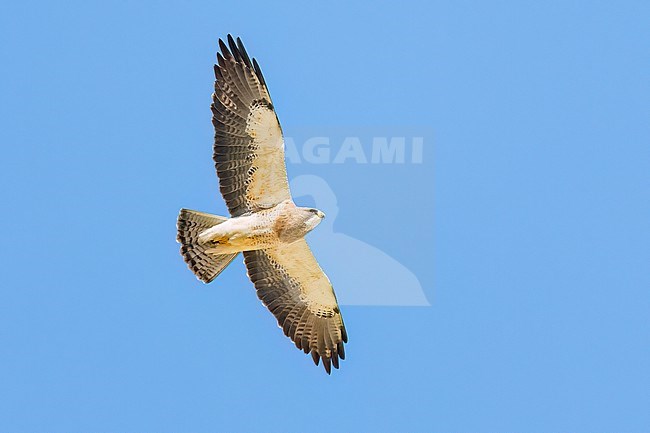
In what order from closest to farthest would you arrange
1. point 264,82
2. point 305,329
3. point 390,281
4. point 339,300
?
point 264,82
point 305,329
point 339,300
point 390,281

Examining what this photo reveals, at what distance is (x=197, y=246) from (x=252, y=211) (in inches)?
25.6

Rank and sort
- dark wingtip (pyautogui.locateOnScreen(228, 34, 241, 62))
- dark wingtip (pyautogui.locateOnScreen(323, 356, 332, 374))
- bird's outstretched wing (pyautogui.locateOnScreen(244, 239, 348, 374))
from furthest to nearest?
1. dark wingtip (pyautogui.locateOnScreen(323, 356, 332, 374))
2. bird's outstretched wing (pyautogui.locateOnScreen(244, 239, 348, 374))
3. dark wingtip (pyautogui.locateOnScreen(228, 34, 241, 62))

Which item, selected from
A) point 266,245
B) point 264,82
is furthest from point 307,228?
point 264,82

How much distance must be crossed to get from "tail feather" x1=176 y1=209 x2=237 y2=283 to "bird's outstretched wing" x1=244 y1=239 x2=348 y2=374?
21.8 inches

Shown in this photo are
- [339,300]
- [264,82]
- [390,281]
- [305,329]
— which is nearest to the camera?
[264,82]

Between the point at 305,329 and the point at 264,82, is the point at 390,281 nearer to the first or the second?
the point at 305,329

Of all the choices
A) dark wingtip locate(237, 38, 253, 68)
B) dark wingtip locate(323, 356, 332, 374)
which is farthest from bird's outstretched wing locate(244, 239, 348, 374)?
dark wingtip locate(237, 38, 253, 68)

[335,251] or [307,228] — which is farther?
[335,251]

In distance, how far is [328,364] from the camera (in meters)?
15.0

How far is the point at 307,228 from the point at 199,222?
1.09 metres

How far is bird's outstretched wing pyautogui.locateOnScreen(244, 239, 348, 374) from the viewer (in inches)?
582

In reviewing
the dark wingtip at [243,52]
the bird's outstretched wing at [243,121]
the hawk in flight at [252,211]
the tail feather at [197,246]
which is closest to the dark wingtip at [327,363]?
the hawk in flight at [252,211]

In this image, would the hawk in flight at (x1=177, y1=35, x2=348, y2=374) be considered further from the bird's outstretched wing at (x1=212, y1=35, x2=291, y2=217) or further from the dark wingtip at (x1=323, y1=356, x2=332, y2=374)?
the dark wingtip at (x1=323, y1=356, x2=332, y2=374)

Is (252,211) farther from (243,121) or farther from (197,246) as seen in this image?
(243,121)
